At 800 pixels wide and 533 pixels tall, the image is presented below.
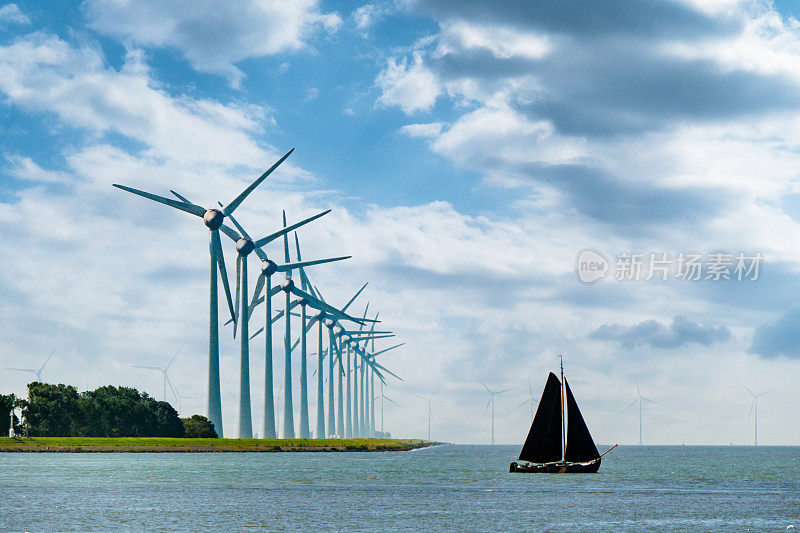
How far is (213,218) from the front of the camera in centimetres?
18488

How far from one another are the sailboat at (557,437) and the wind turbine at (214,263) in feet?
223

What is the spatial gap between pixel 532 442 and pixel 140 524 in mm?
62829

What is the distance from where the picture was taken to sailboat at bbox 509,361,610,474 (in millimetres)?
121750

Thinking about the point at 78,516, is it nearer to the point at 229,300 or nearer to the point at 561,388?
the point at 561,388

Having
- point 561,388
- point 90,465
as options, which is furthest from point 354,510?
point 90,465

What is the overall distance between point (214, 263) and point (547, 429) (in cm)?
8162

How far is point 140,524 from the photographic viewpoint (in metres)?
73.1

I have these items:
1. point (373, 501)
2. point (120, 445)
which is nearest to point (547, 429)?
point (373, 501)

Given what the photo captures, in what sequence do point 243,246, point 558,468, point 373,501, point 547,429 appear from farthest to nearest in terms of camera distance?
point 243,246 < point 558,468 < point 547,429 < point 373,501

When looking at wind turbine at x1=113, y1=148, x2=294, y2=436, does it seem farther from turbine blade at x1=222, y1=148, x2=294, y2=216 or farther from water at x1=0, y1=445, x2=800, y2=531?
water at x1=0, y1=445, x2=800, y2=531

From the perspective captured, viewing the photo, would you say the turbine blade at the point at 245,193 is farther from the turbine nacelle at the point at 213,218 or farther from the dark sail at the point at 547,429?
the dark sail at the point at 547,429

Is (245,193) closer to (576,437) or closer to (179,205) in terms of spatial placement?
(179,205)

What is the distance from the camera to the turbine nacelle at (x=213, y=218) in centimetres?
18500

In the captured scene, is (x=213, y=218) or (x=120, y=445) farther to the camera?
(x=120, y=445)
